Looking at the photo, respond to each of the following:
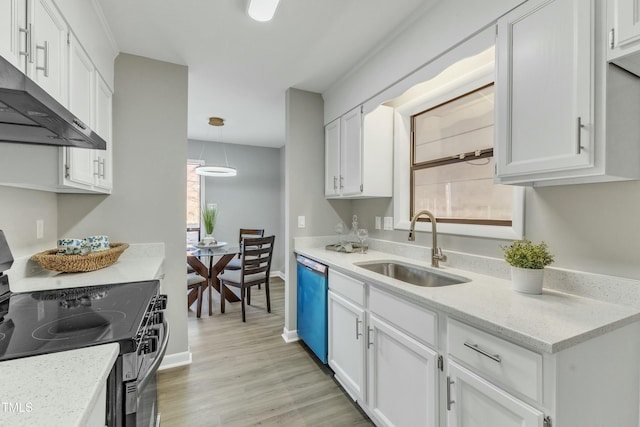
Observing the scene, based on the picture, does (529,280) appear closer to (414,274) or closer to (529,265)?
(529,265)

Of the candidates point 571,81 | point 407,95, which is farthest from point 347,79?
point 571,81

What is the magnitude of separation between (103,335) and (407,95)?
7.98 ft

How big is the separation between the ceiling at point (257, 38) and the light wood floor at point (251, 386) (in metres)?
2.55

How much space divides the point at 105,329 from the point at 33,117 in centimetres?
79

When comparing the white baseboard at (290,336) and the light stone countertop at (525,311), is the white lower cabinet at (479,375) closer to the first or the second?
the light stone countertop at (525,311)

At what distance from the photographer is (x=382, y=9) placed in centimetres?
172

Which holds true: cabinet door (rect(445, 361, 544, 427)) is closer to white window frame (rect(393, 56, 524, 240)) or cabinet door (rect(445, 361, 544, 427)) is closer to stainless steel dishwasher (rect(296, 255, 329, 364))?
white window frame (rect(393, 56, 524, 240))

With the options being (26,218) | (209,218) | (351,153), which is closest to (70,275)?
(26,218)

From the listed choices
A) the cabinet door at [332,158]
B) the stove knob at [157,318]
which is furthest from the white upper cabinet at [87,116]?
the cabinet door at [332,158]

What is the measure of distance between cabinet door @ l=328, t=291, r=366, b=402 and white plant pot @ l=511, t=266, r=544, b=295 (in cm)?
85

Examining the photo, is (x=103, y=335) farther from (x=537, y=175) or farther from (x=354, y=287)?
(x=537, y=175)

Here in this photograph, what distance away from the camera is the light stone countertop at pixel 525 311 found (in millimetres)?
885

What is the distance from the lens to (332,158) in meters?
2.81

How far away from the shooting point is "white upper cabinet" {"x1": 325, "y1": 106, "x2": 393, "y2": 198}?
94.3 inches
